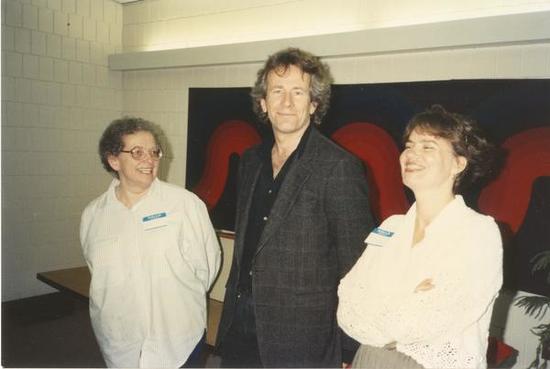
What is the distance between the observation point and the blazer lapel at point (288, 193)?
158cm

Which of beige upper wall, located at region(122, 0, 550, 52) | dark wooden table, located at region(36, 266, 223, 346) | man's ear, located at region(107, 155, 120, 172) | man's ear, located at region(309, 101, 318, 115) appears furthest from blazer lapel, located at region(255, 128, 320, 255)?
beige upper wall, located at region(122, 0, 550, 52)

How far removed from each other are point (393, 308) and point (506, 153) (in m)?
1.92

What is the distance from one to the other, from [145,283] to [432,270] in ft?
4.18

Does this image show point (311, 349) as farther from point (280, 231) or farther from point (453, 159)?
point (453, 159)

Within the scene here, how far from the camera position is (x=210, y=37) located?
4383 millimetres

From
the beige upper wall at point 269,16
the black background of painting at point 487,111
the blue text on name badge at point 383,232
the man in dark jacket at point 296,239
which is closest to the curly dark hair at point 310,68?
Result: the man in dark jacket at point 296,239

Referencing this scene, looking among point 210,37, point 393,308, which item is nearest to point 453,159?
point 393,308

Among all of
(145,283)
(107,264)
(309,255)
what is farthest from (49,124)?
(309,255)

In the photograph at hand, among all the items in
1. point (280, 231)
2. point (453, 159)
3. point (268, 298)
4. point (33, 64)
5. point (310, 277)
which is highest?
point (33, 64)

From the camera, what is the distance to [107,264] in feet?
6.37

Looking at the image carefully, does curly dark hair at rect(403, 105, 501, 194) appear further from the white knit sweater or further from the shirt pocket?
the shirt pocket

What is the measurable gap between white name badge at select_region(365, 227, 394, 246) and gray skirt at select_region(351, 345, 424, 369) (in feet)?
1.08

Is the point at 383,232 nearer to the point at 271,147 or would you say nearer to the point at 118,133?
the point at 271,147

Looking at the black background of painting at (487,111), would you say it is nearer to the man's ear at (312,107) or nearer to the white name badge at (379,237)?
the man's ear at (312,107)
